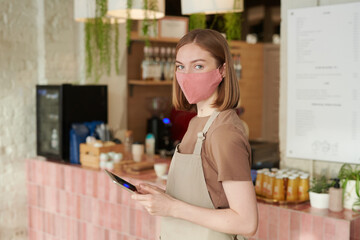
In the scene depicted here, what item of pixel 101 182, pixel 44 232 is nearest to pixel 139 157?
pixel 101 182

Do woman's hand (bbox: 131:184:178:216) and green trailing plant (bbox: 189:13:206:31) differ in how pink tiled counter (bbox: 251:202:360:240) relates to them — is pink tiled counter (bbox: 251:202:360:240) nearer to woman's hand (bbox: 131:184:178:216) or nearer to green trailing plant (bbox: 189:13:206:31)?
woman's hand (bbox: 131:184:178:216)

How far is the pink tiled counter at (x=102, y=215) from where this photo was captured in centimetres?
255

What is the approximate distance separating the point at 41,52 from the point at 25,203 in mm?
1364

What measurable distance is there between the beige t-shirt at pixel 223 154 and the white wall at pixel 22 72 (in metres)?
2.84

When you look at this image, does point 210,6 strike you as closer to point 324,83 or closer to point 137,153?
A: point 324,83

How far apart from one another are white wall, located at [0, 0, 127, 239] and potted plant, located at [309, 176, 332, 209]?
2.62 metres

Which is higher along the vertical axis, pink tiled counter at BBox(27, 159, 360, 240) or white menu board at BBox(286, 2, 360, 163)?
white menu board at BBox(286, 2, 360, 163)

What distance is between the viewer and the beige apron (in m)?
1.69

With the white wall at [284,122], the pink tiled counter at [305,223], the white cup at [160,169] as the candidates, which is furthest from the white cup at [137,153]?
the pink tiled counter at [305,223]

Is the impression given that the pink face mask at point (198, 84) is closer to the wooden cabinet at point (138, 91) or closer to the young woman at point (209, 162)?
the young woman at point (209, 162)

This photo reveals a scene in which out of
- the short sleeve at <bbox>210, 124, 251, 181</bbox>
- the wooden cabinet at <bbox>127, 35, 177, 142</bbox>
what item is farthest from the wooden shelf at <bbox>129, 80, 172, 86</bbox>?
the short sleeve at <bbox>210, 124, 251, 181</bbox>

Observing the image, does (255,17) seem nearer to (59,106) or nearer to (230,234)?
(59,106)

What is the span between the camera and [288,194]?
283cm

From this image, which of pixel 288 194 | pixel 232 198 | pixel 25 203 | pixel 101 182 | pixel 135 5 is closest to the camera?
pixel 232 198
